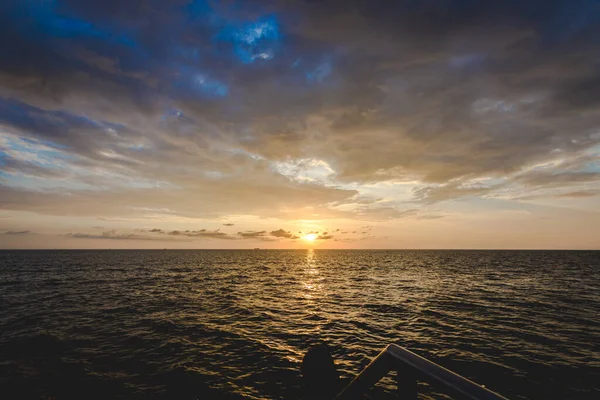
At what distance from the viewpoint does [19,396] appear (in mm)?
Result: 10406

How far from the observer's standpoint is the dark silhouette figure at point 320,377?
18.2 feet

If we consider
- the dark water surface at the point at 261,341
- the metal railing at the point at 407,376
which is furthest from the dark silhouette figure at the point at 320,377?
the dark water surface at the point at 261,341

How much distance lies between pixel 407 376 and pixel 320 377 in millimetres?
3263

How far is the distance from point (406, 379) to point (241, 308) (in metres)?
24.4

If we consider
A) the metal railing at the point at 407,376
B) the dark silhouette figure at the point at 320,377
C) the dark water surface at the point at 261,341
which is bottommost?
the dark water surface at the point at 261,341

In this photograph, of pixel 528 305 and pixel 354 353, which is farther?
pixel 528 305

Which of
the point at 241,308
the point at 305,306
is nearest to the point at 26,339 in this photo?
the point at 241,308

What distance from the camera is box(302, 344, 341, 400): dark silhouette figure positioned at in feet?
18.2

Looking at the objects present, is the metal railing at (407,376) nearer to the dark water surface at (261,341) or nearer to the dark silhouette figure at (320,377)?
the dark silhouette figure at (320,377)

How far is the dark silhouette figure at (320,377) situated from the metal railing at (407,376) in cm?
243

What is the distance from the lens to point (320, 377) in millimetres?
5773

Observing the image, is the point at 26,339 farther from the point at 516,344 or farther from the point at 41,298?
the point at 516,344

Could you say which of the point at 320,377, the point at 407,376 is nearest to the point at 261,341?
the point at 320,377

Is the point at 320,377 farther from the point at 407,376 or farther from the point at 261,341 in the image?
Result: the point at 261,341
